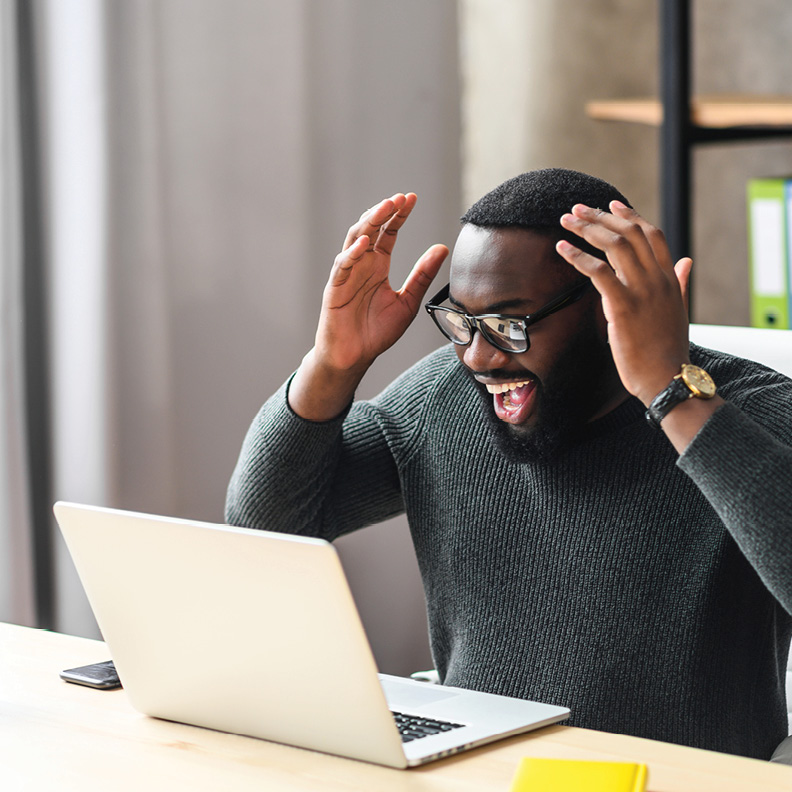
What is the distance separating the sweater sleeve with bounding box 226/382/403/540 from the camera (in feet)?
4.62

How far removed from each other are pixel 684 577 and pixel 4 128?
111cm

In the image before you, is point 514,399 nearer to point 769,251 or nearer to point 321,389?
point 321,389

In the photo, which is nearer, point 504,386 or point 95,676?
point 95,676

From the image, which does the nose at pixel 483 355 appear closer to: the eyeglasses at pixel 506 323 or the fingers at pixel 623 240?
the eyeglasses at pixel 506 323

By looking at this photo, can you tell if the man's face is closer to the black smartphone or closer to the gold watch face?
the gold watch face

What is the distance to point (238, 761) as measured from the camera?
92 centimetres

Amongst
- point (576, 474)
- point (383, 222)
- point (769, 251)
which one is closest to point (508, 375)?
point (576, 474)

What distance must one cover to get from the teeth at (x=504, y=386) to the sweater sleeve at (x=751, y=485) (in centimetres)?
25

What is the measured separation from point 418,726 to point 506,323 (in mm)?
424

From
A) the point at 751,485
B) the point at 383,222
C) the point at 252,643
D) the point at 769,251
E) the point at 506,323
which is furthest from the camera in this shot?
the point at 769,251

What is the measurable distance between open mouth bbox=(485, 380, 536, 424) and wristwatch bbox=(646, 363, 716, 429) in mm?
197

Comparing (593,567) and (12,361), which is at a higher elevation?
(12,361)

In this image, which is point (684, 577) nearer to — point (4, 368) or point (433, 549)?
point (433, 549)

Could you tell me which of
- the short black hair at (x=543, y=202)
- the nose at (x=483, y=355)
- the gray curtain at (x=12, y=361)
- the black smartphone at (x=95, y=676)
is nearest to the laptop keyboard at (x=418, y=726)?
the black smartphone at (x=95, y=676)
